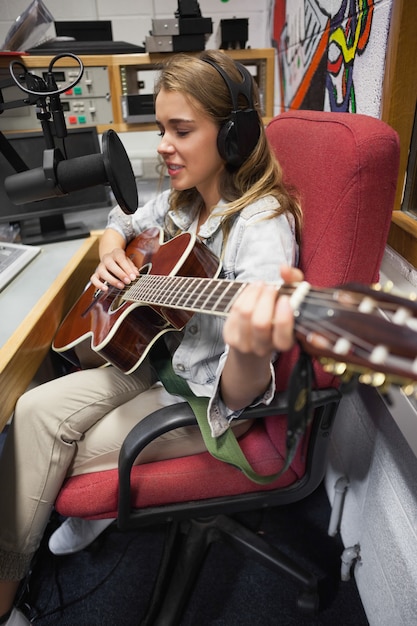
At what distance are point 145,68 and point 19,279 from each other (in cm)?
94

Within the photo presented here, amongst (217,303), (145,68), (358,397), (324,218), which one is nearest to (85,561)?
(358,397)

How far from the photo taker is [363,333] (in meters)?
0.40

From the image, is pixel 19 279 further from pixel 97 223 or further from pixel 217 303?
pixel 217 303

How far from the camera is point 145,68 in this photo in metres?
1.59

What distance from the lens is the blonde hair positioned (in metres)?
0.90

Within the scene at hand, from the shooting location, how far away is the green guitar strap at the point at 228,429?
0.44 metres

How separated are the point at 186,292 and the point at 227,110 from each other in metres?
0.44

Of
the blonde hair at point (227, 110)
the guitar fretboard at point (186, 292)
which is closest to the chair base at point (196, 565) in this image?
the guitar fretboard at point (186, 292)

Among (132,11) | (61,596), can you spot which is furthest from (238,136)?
(132,11)

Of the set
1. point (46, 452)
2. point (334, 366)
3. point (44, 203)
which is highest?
point (334, 366)

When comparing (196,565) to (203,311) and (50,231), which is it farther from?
(50,231)

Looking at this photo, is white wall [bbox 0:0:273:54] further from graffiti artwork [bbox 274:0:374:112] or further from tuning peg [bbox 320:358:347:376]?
tuning peg [bbox 320:358:347:376]

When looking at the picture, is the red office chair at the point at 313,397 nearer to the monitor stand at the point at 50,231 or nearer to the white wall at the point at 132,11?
the monitor stand at the point at 50,231

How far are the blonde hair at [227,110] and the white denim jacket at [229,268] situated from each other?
0.07ft
